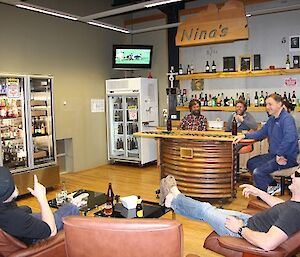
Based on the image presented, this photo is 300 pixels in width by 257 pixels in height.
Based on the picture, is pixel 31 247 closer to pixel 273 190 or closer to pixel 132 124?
pixel 273 190

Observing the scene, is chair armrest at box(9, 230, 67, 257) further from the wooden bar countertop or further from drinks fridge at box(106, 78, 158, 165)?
drinks fridge at box(106, 78, 158, 165)

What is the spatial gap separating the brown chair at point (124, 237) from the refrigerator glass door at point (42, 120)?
4.22 meters

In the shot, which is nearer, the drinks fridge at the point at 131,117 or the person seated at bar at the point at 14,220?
the person seated at bar at the point at 14,220

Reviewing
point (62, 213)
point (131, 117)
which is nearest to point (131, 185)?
point (131, 117)

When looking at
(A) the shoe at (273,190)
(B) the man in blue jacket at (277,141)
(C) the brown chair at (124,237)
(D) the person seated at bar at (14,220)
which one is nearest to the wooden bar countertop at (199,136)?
(B) the man in blue jacket at (277,141)

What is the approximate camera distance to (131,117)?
26.0 feet

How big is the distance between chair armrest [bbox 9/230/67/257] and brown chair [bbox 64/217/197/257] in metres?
0.50

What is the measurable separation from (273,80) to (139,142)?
3.10 metres

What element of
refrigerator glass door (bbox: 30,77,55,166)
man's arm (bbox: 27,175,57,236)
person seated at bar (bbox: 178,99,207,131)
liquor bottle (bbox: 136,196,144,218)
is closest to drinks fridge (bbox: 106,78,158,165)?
person seated at bar (bbox: 178,99,207,131)

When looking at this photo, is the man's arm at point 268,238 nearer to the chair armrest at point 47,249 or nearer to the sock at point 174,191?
the sock at point 174,191

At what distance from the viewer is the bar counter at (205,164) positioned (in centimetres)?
486

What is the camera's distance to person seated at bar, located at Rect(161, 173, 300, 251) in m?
2.20

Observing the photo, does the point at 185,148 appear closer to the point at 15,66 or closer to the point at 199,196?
the point at 199,196

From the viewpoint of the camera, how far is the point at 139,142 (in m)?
7.73
